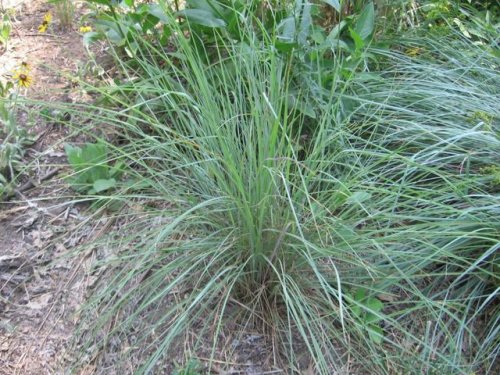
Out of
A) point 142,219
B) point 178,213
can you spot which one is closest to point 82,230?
point 142,219

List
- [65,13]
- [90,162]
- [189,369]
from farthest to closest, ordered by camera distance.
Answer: [65,13], [90,162], [189,369]

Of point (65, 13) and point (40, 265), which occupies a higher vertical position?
point (65, 13)

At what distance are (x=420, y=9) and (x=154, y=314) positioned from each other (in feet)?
6.75

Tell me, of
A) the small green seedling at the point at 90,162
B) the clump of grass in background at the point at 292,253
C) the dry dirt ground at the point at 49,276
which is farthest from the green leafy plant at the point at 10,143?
the clump of grass in background at the point at 292,253

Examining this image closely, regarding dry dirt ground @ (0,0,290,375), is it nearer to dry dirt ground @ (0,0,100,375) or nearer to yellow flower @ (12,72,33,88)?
dry dirt ground @ (0,0,100,375)

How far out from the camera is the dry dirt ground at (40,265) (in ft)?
6.23

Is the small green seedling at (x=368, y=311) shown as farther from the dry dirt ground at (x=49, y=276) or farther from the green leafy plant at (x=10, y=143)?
the green leafy plant at (x=10, y=143)

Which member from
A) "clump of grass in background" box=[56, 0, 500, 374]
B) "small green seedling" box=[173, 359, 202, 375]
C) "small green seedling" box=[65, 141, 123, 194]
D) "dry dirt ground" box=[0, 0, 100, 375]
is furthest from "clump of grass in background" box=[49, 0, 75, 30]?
"small green seedling" box=[173, 359, 202, 375]

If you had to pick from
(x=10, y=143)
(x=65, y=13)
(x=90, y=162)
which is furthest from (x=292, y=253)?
(x=65, y=13)

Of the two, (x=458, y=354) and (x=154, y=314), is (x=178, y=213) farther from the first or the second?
(x=458, y=354)

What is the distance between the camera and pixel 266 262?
1.86m

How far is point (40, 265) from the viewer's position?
6.87 ft

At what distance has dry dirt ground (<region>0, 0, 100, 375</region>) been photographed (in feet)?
6.23

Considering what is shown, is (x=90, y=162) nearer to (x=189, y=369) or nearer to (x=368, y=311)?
(x=189, y=369)
